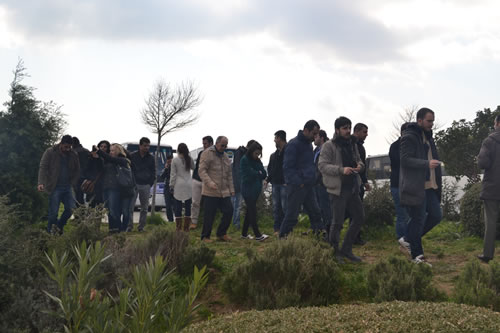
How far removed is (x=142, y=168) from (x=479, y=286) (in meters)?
7.86

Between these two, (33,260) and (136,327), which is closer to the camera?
(136,327)

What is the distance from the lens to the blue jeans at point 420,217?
6523mm

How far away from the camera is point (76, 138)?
33.4 ft

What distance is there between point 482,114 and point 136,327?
170 feet

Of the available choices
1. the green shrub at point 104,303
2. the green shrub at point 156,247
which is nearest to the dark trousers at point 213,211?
the green shrub at point 156,247

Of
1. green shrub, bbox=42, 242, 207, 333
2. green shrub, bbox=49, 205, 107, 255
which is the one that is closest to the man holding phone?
green shrub, bbox=49, 205, 107, 255

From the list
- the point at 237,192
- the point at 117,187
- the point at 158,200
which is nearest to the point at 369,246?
the point at 237,192

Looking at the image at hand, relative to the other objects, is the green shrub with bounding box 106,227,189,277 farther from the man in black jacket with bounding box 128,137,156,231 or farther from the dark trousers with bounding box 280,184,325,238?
the man in black jacket with bounding box 128,137,156,231

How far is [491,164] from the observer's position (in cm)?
675

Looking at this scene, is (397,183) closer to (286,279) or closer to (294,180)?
(294,180)

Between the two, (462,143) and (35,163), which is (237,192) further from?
(462,143)

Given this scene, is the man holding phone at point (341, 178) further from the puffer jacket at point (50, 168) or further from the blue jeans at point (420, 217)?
the puffer jacket at point (50, 168)

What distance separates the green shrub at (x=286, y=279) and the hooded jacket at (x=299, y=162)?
215 centimetres

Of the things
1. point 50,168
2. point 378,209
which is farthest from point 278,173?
point 50,168
